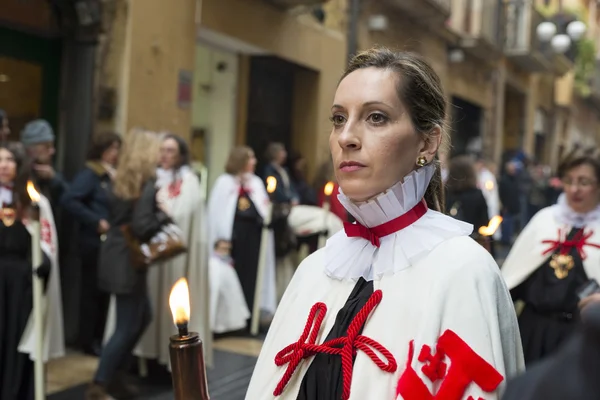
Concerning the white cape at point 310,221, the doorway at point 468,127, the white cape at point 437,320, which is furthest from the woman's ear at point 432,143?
the doorway at point 468,127

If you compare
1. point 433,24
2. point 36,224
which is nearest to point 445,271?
point 36,224

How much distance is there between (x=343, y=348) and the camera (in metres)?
2.02

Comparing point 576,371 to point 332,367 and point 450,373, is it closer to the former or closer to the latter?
point 450,373

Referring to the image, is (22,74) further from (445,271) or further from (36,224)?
(445,271)

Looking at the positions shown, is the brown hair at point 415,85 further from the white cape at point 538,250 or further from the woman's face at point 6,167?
the woman's face at point 6,167

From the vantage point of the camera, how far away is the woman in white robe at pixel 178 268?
6.58m

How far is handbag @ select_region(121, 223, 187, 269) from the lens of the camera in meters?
5.54

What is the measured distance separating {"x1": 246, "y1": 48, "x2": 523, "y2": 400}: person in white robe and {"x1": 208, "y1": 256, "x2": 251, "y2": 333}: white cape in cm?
545

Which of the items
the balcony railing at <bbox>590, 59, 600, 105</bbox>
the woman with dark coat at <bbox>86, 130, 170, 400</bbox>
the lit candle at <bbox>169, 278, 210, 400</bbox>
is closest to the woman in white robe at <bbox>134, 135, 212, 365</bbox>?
the woman with dark coat at <bbox>86, 130, 170, 400</bbox>

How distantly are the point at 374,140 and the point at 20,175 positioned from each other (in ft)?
12.0

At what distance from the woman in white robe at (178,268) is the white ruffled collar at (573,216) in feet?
9.69

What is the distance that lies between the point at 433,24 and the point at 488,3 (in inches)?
199

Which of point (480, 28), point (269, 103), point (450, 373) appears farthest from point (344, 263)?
point (480, 28)

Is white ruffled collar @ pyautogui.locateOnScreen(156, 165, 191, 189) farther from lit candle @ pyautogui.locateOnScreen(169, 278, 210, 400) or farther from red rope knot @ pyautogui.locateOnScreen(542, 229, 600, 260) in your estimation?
lit candle @ pyautogui.locateOnScreen(169, 278, 210, 400)
